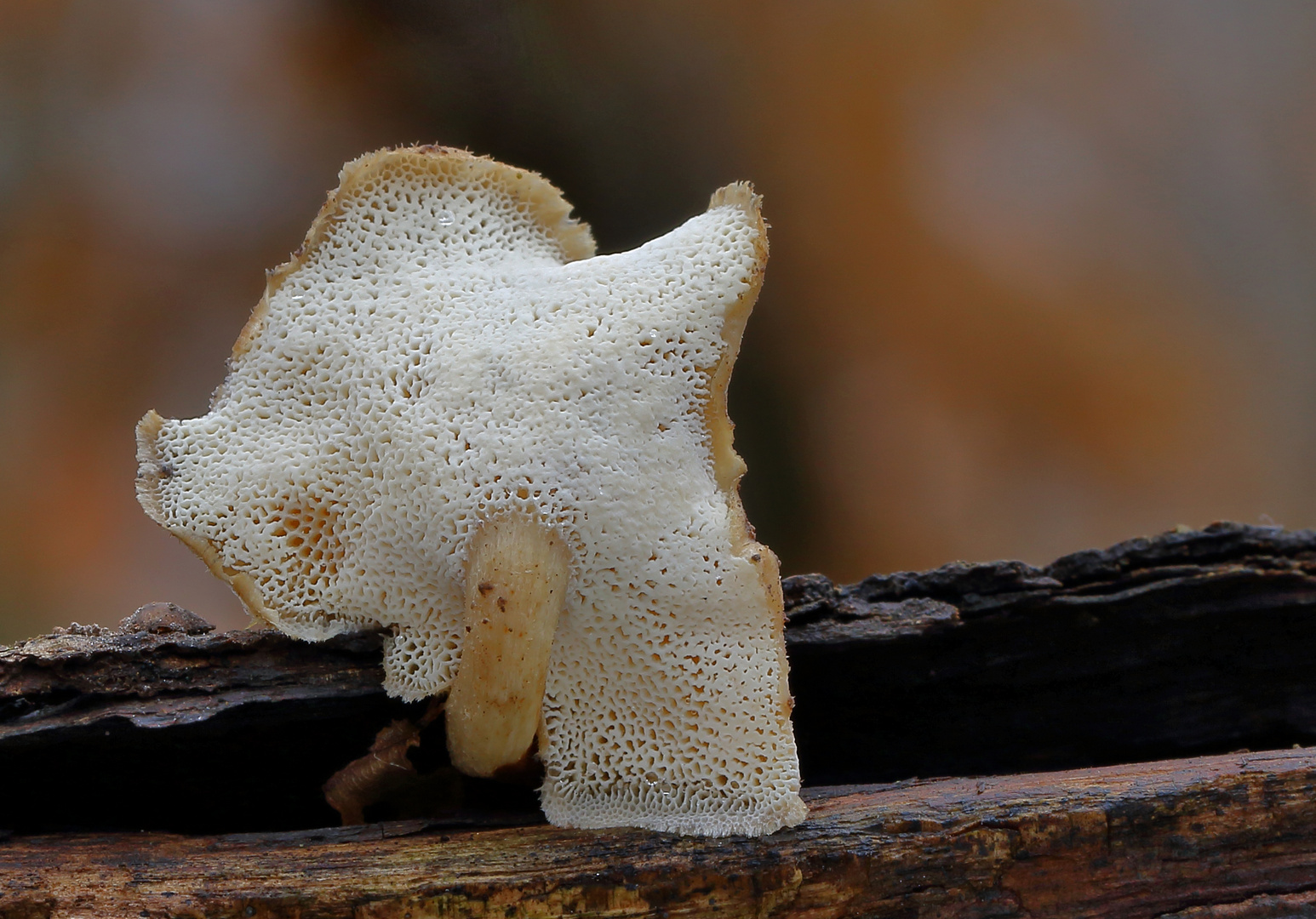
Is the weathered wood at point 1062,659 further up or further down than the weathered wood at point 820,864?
further up

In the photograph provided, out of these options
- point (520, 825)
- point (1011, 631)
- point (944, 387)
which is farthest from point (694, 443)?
point (944, 387)

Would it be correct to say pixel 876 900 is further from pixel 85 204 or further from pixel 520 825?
pixel 85 204

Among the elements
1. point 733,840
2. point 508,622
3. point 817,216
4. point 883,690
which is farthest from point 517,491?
point 817,216

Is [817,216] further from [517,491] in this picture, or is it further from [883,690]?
[517,491]

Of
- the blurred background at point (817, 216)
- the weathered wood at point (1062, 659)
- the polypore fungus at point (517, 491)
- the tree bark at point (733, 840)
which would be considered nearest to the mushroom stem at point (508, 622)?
the polypore fungus at point (517, 491)

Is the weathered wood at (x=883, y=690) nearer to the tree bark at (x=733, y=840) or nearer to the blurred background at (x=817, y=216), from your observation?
the tree bark at (x=733, y=840)

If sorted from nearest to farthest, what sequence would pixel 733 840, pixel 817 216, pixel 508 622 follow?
pixel 508 622 → pixel 733 840 → pixel 817 216
